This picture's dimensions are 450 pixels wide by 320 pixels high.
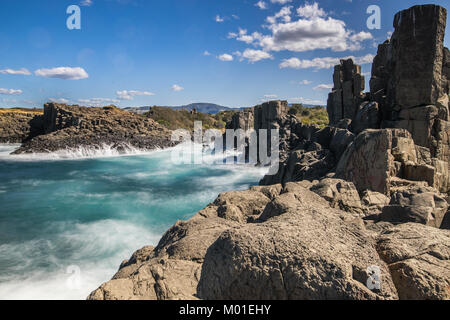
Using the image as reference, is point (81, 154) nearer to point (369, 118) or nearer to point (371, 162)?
point (369, 118)

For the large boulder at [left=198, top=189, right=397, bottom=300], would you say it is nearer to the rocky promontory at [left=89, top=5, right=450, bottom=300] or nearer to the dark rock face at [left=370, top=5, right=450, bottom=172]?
the rocky promontory at [left=89, top=5, right=450, bottom=300]

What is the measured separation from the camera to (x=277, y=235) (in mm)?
3641

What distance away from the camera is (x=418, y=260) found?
11.5 feet

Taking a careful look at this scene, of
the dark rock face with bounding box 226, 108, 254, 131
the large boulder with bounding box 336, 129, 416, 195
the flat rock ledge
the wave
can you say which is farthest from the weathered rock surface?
the wave

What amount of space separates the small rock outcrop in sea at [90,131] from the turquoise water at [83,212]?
6.65 m

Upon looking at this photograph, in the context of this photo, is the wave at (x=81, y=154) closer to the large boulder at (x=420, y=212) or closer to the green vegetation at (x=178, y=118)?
the green vegetation at (x=178, y=118)

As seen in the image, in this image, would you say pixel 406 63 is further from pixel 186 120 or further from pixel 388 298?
pixel 186 120

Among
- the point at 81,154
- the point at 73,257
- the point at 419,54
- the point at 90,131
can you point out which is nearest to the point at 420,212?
the point at 73,257

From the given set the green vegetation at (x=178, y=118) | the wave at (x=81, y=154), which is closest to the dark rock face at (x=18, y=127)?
the wave at (x=81, y=154)

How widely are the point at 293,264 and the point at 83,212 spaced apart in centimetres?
1902

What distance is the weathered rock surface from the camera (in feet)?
10.2
